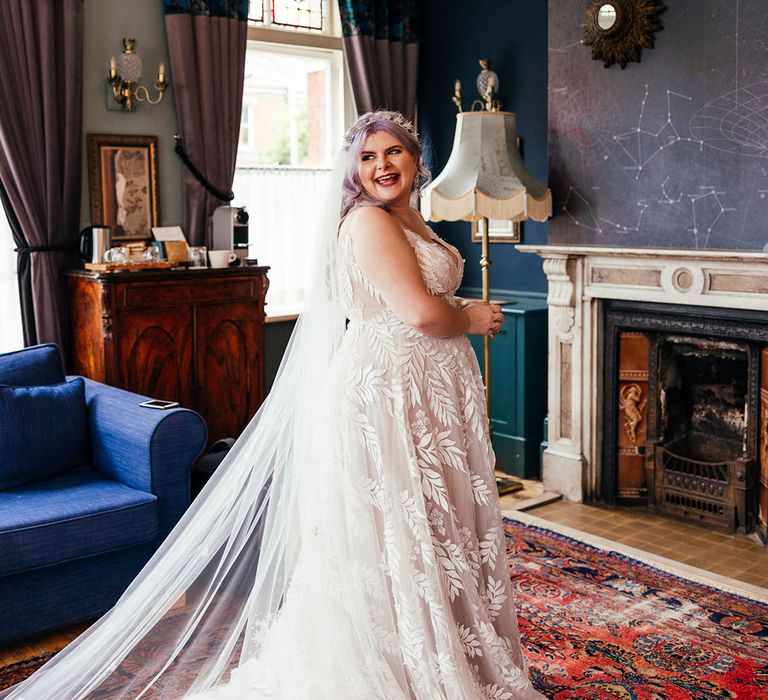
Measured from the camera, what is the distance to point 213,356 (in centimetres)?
501

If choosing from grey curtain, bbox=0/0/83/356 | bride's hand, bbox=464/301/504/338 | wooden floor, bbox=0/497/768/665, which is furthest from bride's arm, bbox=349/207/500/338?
grey curtain, bbox=0/0/83/356

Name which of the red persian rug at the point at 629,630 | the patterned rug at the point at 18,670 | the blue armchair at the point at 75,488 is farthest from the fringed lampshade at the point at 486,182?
the patterned rug at the point at 18,670

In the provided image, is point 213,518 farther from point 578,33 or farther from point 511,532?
point 578,33

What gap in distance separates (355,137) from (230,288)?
2573mm

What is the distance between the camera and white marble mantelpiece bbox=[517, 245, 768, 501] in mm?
4441

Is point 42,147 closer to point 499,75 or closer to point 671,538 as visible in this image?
point 499,75

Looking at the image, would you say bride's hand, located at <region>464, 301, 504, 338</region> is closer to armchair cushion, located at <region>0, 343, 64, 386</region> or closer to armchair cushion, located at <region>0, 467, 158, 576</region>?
armchair cushion, located at <region>0, 467, 158, 576</region>

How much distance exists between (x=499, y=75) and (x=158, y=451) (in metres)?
3.43

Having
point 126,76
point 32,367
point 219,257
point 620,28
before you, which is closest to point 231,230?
point 219,257

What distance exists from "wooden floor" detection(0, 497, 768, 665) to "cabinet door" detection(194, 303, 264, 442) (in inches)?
58.9

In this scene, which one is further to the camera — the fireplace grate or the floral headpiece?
the fireplace grate

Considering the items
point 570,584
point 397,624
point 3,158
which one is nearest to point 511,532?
point 570,584

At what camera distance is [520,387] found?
5.41 metres

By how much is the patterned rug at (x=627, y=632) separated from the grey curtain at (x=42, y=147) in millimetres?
2121
